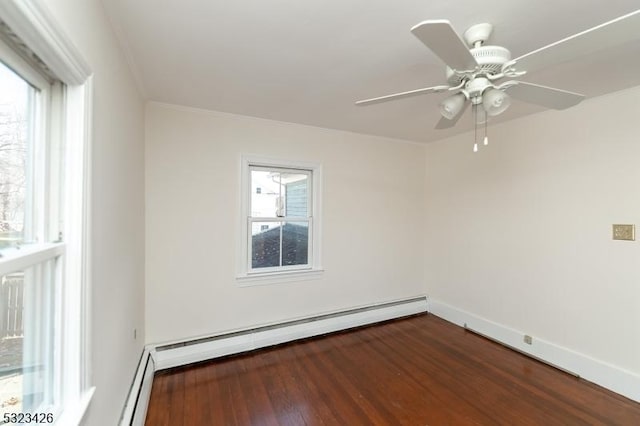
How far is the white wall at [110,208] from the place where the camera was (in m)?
1.17

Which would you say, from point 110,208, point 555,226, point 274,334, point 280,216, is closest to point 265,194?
point 280,216

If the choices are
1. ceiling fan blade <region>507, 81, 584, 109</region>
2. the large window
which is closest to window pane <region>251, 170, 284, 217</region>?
the large window

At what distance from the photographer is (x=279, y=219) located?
3.16m

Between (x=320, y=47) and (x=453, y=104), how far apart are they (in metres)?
0.87

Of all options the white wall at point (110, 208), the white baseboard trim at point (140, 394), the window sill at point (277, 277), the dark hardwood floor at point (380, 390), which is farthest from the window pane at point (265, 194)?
the white baseboard trim at point (140, 394)

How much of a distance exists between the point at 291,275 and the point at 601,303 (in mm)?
2919

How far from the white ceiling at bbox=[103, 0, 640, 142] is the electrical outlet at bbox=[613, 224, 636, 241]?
115 cm

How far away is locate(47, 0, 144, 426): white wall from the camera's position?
3.83ft

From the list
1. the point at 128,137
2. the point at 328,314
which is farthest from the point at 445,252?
the point at 128,137

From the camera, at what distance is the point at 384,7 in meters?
1.33

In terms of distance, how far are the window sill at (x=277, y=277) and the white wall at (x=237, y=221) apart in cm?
6

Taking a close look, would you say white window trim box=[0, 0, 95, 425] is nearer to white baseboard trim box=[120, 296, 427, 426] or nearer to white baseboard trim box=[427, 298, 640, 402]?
white baseboard trim box=[120, 296, 427, 426]

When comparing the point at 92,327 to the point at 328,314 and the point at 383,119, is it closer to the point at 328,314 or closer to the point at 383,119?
the point at 328,314

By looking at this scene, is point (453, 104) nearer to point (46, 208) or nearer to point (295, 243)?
point (46, 208)
